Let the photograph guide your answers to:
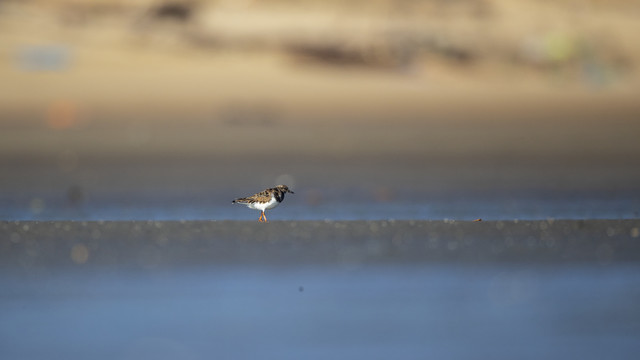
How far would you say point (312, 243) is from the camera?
53.4 feet

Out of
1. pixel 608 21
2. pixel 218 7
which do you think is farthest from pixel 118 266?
pixel 608 21

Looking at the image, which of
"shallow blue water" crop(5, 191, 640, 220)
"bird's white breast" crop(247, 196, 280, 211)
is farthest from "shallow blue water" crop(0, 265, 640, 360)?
"shallow blue water" crop(5, 191, 640, 220)

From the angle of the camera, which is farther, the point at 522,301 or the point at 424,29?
the point at 424,29

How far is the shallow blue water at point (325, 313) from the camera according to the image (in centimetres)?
1102

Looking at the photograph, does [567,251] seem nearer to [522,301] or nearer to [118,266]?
[522,301]

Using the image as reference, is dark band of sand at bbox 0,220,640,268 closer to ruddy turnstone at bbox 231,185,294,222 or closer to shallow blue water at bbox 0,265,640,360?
ruddy turnstone at bbox 231,185,294,222

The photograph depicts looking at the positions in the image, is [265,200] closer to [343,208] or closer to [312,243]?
[312,243]

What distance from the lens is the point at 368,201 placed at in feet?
69.2

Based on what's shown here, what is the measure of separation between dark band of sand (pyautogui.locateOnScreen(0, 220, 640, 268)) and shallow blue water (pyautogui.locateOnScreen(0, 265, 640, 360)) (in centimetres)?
61

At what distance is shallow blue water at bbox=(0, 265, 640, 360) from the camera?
11.0 meters

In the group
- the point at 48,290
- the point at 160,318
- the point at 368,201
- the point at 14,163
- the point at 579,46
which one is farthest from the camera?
the point at 579,46

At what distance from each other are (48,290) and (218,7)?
98.8 ft

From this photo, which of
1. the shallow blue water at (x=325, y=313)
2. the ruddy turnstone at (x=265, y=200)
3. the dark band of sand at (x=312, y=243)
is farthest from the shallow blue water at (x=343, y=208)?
the shallow blue water at (x=325, y=313)

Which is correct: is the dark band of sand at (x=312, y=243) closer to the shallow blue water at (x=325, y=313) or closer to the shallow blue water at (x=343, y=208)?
the shallow blue water at (x=325, y=313)
